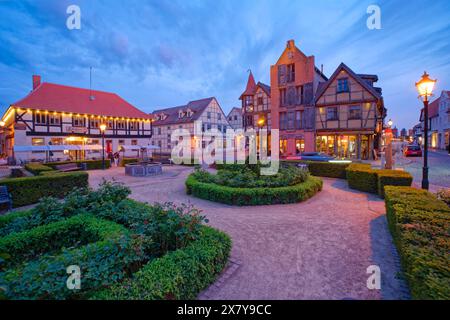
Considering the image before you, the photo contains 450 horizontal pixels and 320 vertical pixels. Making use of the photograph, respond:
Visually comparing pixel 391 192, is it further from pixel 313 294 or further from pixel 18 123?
pixel 18 123

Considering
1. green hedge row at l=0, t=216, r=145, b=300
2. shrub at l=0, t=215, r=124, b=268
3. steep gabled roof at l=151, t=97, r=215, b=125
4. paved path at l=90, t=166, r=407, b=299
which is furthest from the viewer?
steep gabled roof at l=151, t=97, r=215, b=125

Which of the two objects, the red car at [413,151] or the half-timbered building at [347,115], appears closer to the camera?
the half-timbered building at [347,115]

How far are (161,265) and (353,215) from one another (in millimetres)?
6706

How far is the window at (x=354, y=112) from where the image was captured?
23.6m

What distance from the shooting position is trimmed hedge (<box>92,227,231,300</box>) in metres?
2.84

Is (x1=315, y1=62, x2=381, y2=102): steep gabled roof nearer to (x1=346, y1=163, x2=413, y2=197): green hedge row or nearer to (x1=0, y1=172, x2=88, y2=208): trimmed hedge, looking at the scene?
(x1=346, y1=163, x2=413, y2=197): green hedge row

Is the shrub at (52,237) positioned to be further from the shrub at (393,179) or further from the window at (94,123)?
the window at (94,123)

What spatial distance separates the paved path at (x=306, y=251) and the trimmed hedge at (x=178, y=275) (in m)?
0.30

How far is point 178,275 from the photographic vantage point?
3.19 meters

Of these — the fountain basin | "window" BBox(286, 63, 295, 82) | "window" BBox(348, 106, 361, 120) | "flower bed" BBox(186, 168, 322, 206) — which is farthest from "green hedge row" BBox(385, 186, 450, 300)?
"window" BBox(286, 63, 295, 82)

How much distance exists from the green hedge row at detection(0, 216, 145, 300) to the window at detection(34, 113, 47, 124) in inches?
1178

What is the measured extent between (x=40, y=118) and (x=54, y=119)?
4.42 feet

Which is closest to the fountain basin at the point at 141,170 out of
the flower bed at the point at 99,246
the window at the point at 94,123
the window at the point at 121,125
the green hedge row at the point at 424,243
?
the flower bed at the point at 99,246
